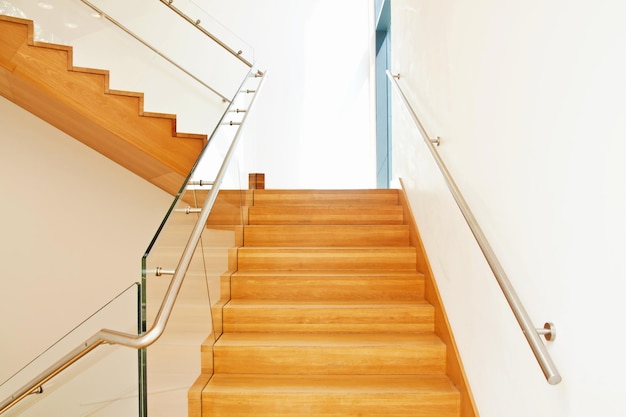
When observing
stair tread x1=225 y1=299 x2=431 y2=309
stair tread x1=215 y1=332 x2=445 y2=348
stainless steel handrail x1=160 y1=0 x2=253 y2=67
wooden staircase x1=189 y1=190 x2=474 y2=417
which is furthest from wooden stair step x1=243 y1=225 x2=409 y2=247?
stainless steel handrail x1=160 y1=0 x2=253 y2=67

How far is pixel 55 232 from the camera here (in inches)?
181

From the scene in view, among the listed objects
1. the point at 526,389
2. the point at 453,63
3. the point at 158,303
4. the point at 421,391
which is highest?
the point at 453,63

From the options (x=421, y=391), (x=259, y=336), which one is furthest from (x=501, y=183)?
(x=259, y=336)

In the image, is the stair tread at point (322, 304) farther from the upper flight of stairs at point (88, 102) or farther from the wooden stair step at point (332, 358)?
the upper flight of stairs at point (88, 102)

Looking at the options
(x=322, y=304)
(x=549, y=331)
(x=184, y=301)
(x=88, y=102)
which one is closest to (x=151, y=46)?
(x=88, y=102)

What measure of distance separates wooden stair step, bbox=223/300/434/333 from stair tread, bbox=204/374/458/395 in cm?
32

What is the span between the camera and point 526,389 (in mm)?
1484

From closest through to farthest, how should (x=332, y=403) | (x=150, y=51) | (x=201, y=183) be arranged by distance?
(x=332, y=403) < (x=201, y=183) < (x=150, y=51)

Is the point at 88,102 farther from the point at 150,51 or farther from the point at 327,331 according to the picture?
the point at 327,331

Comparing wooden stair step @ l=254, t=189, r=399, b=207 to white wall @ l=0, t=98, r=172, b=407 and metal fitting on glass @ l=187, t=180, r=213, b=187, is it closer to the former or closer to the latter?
metal fitting on glass @ l=187, t=180, r=213, b=187

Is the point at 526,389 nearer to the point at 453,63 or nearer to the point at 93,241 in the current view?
the point at 453,63

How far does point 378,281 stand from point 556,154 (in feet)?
5.52

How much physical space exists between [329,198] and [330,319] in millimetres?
1412

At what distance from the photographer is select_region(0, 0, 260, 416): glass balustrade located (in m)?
1.73
